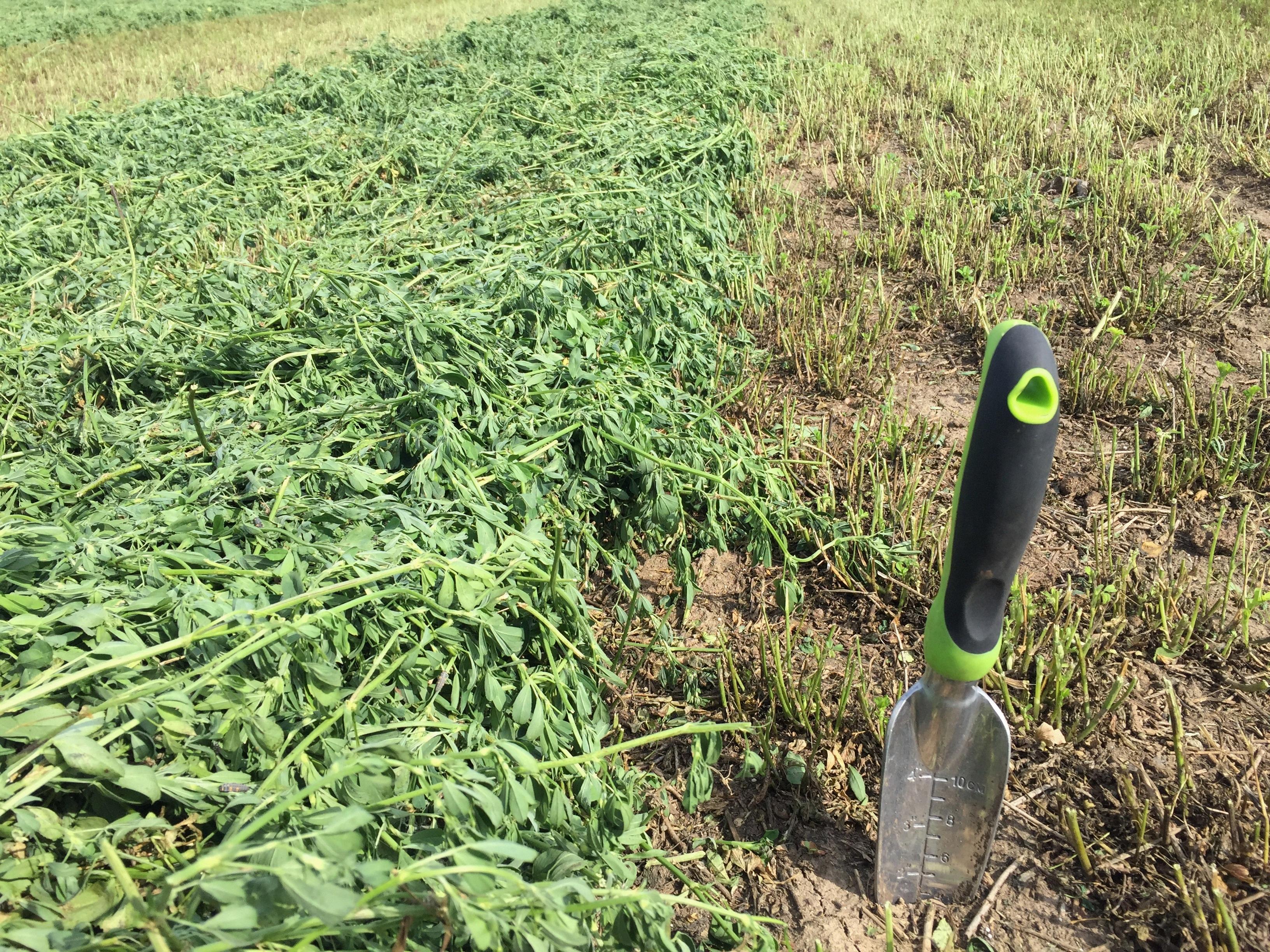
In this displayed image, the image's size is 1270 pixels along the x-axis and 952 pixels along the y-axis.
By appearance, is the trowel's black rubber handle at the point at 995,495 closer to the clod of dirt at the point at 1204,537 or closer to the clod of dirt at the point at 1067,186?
the clod of dirt at the point at 1204,537

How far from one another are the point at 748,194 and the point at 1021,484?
410cm

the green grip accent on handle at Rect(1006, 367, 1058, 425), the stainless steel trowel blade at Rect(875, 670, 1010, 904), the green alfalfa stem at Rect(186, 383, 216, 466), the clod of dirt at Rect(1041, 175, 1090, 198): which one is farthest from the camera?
the clod of dirt at Rect(1041, 175, 1090, 198)

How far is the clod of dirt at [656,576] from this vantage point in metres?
2.40

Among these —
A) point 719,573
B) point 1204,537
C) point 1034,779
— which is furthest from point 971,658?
point 1204,537

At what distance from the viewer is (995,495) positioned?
1.28 meters

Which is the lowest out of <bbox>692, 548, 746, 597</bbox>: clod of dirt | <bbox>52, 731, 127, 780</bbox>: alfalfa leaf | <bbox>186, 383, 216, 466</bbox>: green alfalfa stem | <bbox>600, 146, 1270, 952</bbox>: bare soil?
<bbox>600, 146, 1270, 952</bbox>: bare soil

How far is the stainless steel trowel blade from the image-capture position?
151cm

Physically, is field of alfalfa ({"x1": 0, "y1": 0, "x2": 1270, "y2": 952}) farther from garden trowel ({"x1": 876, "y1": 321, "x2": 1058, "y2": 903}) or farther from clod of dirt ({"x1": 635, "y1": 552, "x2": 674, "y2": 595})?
garden trowel ({"x1": 876, "y1": 321, "x2": 1058, "y2": 903})

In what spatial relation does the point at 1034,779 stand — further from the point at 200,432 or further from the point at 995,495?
the point at 200,432

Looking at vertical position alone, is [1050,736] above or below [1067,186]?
below

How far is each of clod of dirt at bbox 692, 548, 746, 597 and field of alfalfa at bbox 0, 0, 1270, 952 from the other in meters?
Answer: 0.02

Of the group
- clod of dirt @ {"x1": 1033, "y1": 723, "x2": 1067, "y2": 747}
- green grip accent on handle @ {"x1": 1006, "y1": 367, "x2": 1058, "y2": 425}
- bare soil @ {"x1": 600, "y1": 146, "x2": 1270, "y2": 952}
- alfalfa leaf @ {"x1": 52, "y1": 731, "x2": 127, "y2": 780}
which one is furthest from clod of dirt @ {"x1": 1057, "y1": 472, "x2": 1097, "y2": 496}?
alfalfa leaf @ {"x1": 52, "y1": 731, "x2": 127, "y2": 780}

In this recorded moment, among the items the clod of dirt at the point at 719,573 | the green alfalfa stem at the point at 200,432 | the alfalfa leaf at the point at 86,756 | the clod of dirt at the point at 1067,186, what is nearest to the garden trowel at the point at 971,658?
the clod of dirt at the point at 719,573

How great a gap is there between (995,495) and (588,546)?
1212mm
